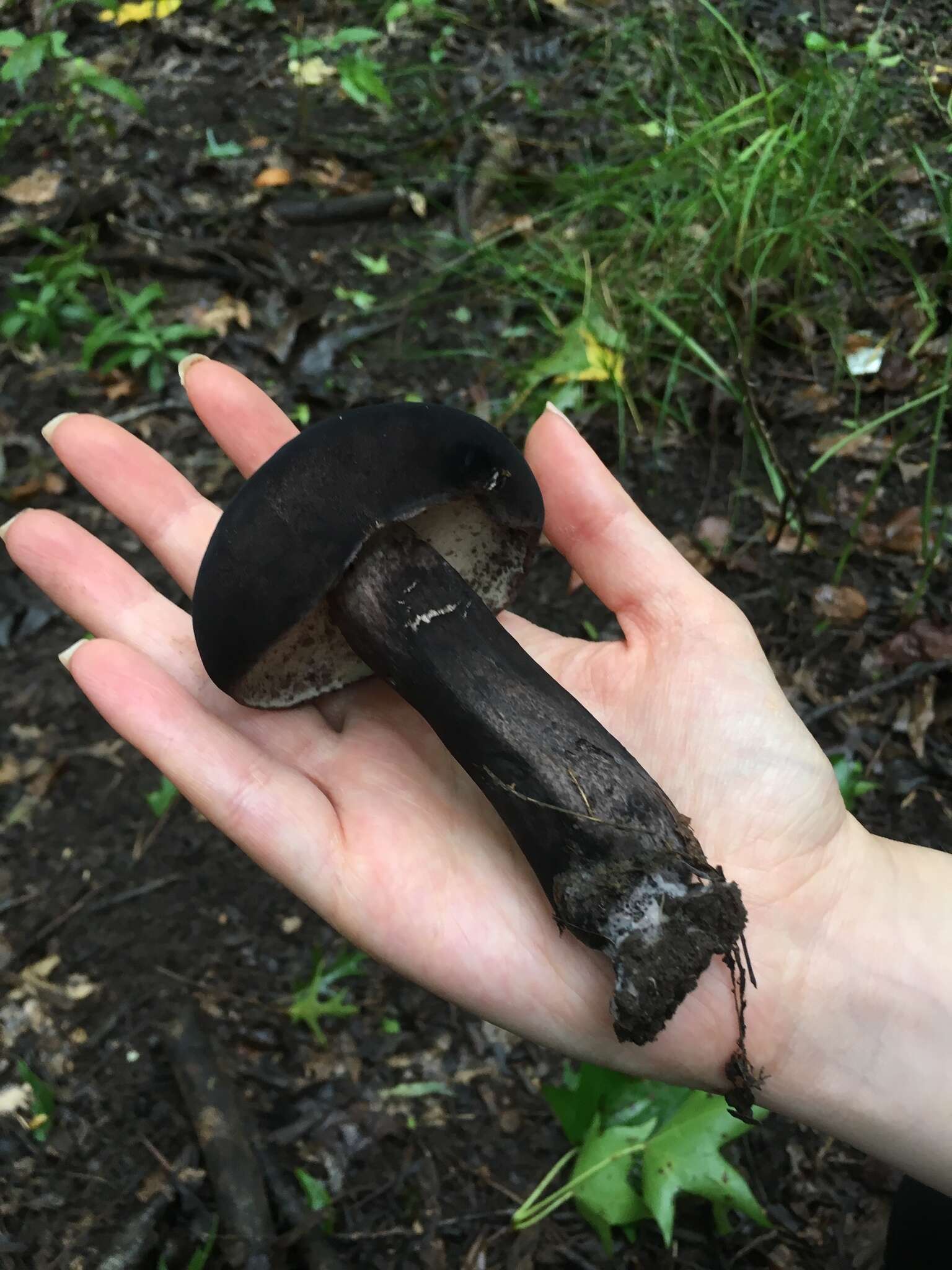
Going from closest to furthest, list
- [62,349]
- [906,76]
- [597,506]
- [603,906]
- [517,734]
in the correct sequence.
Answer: [603,906] → [517,734] → [597,506] → [62,349] → [906,76]

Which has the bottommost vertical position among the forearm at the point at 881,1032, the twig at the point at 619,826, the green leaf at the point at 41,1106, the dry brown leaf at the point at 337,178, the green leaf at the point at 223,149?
the forearm at the point at 881,1032

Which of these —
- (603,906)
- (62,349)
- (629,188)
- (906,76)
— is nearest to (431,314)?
(629,188)

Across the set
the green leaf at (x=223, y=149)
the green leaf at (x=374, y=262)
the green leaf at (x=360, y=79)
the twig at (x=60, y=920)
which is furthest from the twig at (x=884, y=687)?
the green leaf at (x=223, y=149)

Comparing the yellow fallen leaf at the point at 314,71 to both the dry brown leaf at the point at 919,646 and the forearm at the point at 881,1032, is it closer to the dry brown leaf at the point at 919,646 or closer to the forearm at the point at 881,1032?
the dry brown leaf at the point at 919,646

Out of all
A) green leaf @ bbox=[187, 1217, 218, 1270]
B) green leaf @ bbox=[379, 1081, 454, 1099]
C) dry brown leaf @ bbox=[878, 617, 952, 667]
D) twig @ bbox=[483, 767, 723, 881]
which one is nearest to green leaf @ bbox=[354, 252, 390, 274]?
dry brown leaf @ bbox=[878, 617, 952, 667]

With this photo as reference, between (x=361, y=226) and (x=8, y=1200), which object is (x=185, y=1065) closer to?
(x=8, y=1200)

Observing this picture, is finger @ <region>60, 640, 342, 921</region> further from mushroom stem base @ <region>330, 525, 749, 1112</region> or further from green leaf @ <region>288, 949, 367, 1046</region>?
green leaf @ <region>288, 949, 367, 1046</region>

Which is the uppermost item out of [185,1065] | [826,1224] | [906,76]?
[906,76]

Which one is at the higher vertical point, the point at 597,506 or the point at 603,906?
the point at 597,506
